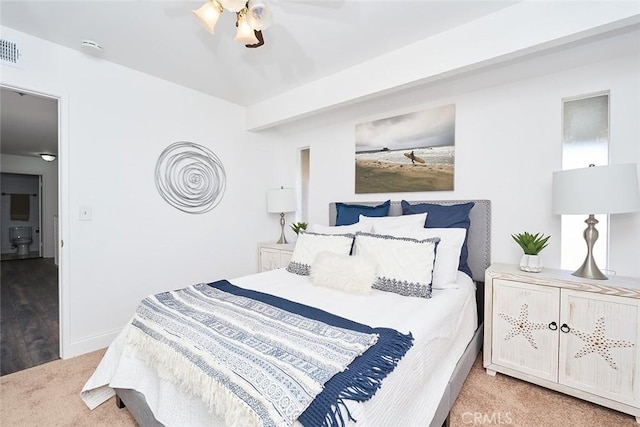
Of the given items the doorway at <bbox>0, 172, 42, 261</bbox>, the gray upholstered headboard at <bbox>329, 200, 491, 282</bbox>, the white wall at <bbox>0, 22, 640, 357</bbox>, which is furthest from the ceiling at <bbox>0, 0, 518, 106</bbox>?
the doorway at <bbox>0, 172, 42, 261</bbox>

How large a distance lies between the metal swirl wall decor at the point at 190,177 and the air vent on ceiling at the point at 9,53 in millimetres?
1131

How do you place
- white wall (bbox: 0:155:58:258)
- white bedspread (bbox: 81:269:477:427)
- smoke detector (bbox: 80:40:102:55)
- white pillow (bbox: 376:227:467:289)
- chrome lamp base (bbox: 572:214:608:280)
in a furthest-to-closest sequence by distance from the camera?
white wall (bbox: 0:155:58:258) → smoke detector (bbox: 80:40:102:55) → white pillow (bbox: 376:227:467:289) → chrome lamp base (bbox: 572:214:608:280) → white bedspread (bbox: 81:269:477:427)

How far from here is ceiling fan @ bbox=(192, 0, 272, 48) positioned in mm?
1398

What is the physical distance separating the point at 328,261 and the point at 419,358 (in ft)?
2.97

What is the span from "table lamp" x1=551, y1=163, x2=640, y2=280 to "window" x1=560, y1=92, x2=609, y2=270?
348 millimetres

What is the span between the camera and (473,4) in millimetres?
1729

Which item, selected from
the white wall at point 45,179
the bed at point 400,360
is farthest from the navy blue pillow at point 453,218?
the white wall at point 45,179

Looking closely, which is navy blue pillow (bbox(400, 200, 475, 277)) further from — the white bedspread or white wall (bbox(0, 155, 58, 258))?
white wall (bbox(0, 155, 58, 258))

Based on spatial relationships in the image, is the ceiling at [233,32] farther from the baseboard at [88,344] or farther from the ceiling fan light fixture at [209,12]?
the baseboard at [88,344]

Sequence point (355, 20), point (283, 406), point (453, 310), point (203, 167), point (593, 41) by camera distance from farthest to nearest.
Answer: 1. point (203, 167)
2. point (355, 20)
3. point (593, 41)
4. point (453, 310)
5. point (283, 406)

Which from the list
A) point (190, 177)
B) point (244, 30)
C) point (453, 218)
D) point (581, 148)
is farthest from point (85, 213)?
point (581, 148)

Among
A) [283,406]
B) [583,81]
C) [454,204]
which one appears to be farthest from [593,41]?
[283,406]

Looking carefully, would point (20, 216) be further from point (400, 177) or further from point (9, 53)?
point (400, 177)

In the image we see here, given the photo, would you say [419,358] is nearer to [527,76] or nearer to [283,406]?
[283,406]
